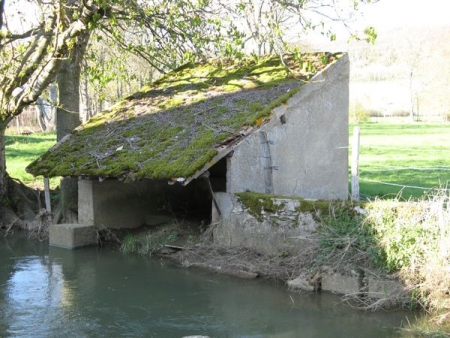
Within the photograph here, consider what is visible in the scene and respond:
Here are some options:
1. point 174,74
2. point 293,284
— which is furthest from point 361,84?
point 293,284

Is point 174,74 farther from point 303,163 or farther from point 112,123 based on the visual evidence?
point 303,163

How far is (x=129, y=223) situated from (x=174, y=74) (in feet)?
15.0

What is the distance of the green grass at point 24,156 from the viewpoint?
19223 mm

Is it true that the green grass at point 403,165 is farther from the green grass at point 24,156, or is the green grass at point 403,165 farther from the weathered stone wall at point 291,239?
the green grass at point 24,156

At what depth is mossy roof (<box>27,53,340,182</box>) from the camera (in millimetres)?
10703

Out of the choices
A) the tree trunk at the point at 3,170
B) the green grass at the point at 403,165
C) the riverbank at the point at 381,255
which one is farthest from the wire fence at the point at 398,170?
the tree trunk at the point at 3,170

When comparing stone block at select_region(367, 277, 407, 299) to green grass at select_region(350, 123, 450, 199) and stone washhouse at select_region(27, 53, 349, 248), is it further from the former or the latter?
stone washhouse at select_region(27, 53, 349, 248)

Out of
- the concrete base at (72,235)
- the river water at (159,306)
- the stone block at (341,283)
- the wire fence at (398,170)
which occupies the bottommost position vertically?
the river water at (159,306)

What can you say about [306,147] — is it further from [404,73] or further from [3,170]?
[404,73]

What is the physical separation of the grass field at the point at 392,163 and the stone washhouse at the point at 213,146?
1.54 meters

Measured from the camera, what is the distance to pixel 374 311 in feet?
25.7

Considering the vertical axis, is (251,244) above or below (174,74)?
below

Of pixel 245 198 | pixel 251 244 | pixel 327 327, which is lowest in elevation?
pixel 327 327

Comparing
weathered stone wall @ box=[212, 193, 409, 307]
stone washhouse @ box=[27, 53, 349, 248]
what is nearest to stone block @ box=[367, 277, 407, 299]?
weathered stone wall @ box=[212, 193, 409, 307]
